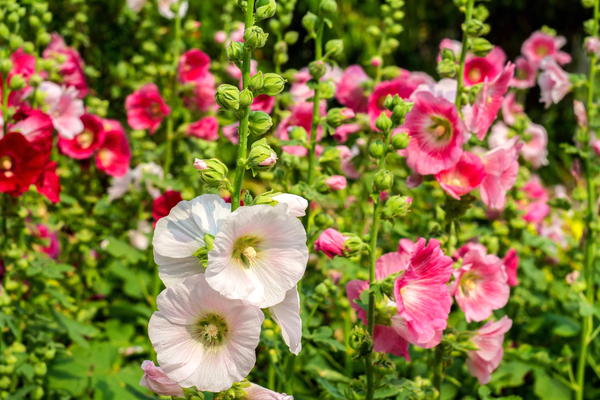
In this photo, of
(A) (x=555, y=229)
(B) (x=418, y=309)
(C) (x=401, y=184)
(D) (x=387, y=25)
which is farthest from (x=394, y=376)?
(A) (x=555, y=229)

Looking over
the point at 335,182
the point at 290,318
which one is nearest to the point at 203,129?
the point at 335,182

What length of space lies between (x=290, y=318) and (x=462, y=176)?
0.74m

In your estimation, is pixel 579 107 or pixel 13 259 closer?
pixel 13 259

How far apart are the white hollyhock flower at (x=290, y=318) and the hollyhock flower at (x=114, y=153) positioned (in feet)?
5.16

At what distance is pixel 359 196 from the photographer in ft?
8.37

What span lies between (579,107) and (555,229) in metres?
1.33

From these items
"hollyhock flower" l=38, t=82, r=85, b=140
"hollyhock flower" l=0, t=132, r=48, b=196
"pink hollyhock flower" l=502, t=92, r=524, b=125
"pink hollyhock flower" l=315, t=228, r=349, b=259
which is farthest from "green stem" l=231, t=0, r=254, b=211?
"pink hollyhock flower" l=502, t=92, r=524, b=125

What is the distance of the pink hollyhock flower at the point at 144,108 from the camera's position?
2562 mm

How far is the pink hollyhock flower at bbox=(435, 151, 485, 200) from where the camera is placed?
1.52 metres

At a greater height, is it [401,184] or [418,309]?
[418,309]

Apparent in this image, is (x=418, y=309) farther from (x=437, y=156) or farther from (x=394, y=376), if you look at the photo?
(x=437, y=156)

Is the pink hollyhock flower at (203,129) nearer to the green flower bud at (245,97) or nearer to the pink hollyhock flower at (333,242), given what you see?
the pink hollyhock flower at (333,242)

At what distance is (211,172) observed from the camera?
1.09 m

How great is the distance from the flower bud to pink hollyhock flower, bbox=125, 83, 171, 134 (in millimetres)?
1521
